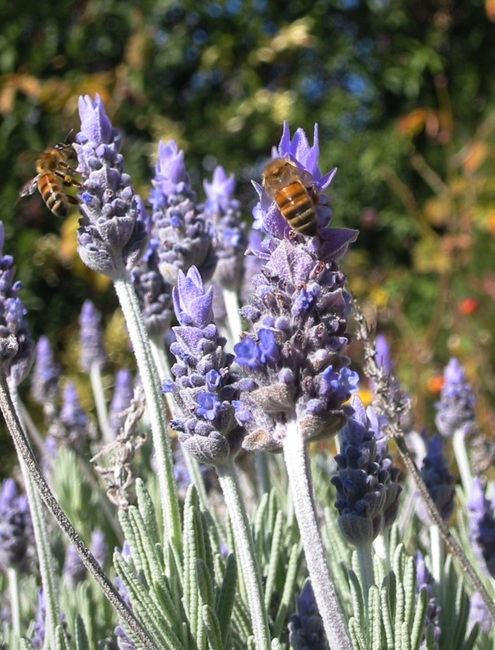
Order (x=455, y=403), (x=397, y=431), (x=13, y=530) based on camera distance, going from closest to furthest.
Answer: (x=397, y=431) < (x=13, y=530) < (x=455, y=403)

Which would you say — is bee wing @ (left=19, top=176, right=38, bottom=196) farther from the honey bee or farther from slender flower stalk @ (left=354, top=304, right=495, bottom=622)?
slender flower stalk @ (left=354, top=304, right=495, bottom=622)

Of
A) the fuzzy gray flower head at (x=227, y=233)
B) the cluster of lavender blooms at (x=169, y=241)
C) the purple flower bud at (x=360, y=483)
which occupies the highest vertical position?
the fuzzy gray flower head at (x=227, y=233)

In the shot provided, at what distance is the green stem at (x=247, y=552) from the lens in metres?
1.10

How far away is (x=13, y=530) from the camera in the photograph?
1.75m

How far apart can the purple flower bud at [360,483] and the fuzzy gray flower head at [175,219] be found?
1.77 ft

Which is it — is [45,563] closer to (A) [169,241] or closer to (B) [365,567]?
(B) [365,567]

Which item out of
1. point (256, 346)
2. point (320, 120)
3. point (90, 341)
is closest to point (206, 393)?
point (256, 346)

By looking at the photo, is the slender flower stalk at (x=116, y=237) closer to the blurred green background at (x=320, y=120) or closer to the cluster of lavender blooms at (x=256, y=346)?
the cluster of lavender blooms at (x=256, y=346)

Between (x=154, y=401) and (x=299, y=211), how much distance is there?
0.42 metres

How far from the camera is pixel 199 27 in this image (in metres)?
5.41

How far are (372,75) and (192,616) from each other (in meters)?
5.01

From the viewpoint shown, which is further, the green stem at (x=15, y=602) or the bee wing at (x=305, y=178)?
the green stem at (x=15, y=602)

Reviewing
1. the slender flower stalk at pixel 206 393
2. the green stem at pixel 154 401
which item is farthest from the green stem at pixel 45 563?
the slender flower stalk at pixel 206 393

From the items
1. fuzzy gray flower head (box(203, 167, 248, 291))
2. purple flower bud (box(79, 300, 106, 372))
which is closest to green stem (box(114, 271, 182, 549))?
fuzzy gray flower head (box(203, 167, 248, 291))
